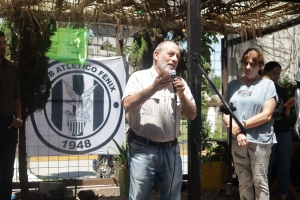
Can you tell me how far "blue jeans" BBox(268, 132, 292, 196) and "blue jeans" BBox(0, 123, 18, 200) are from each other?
9.80ft

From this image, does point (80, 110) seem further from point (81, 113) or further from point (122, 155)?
point (122, 155)

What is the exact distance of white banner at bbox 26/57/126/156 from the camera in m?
6.68

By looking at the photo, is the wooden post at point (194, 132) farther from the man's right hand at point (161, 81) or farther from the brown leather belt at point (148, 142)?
the man's right hand at point (161, 81)

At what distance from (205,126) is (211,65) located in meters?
1.18

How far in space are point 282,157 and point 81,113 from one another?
9.29 ft

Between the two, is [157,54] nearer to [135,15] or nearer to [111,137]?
[135,15]

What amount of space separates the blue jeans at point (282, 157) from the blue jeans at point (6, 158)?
118 inches

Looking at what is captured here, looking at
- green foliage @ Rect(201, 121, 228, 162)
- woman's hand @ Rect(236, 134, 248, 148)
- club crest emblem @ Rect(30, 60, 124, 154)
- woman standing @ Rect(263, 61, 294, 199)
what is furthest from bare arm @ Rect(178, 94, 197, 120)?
green foliage @ Rect(201, 121, 228, 162)

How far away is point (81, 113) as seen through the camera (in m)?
6.88

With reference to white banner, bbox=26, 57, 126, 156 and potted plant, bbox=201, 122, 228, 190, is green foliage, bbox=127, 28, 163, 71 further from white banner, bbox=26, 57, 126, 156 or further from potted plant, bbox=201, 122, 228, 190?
potted plant, bbox=201, 122, 228, 190

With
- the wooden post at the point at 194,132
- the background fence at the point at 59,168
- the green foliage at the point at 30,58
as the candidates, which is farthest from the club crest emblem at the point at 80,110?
the wooden post at the point at 194,132

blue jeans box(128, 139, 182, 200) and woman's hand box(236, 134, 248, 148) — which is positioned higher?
woman's hand box(236, 134, 248, 148)

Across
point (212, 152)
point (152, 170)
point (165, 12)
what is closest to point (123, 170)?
point (212, 152)

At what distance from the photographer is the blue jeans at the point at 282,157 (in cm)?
573
